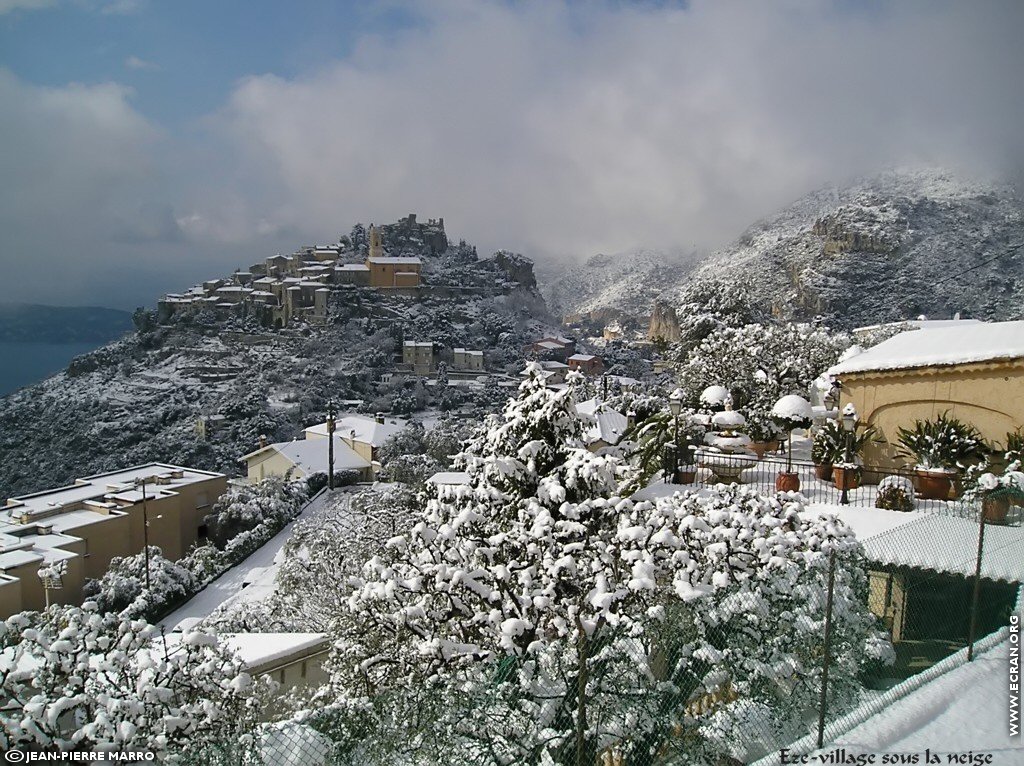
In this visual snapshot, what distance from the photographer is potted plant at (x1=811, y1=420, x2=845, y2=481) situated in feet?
30.3

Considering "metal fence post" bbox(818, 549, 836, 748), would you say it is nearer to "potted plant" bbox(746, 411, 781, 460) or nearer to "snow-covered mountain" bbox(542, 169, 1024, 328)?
"potted plant" bbox(746, 411, 781, 460)

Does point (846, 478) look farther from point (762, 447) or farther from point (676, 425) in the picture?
point (762, 447)

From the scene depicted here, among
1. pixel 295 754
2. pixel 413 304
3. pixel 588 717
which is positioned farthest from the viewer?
pixel 413 304

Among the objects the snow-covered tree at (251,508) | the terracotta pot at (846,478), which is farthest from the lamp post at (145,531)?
the terracotta pot at (846,478)

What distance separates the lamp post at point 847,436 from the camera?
8297 millimetres

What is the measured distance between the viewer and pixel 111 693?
409 cm

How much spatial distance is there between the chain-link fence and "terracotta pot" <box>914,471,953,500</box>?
4.04 m

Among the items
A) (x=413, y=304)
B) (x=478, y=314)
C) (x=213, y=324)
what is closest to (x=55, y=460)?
(x=213, y=324)

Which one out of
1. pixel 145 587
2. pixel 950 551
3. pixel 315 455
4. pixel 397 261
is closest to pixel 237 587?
pixel 145 587

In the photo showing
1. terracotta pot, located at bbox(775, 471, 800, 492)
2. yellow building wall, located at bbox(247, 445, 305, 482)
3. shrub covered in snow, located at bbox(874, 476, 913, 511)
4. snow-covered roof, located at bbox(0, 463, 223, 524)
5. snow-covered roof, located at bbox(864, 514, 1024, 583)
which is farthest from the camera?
yellow building wall, located at bbox(247, 445, 305, 482)

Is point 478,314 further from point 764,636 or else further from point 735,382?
point 764,636

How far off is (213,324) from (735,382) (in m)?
74.0

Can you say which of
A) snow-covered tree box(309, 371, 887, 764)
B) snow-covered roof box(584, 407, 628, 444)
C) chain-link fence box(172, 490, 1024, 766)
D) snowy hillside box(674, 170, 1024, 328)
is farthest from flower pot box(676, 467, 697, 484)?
snowy hillside box(674, 170, 1024, 328)

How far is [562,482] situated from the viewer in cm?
563
